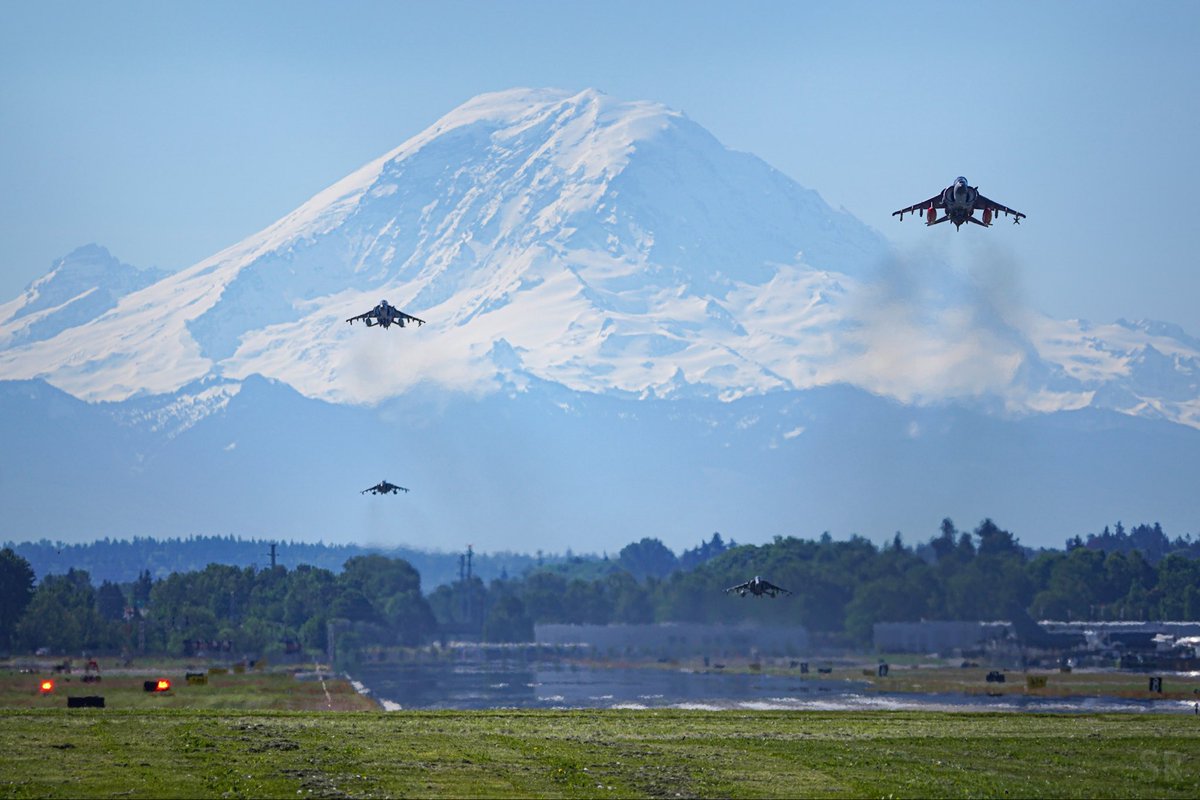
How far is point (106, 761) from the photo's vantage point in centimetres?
8081

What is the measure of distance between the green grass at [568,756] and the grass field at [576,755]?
0.14 meters

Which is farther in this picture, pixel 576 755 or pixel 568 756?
pixel 576 755

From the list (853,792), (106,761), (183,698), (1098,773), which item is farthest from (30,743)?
(183,698)

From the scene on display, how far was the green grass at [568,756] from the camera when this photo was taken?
7581 cm

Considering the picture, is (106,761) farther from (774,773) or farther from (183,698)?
(183,698)

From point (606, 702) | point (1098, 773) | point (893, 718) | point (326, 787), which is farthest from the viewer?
point (606, 702)

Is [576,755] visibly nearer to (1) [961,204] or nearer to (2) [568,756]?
(2) [568,756]

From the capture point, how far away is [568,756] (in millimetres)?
88125

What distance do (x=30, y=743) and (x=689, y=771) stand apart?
111 ft

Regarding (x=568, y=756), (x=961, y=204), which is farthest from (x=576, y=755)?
(x=961, y=204)

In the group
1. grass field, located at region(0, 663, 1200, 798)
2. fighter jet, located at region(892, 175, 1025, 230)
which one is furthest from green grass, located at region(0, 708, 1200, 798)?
fighter jet, located at region(892, 175, 1025, 230)

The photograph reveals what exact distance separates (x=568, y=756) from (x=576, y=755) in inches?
25.5

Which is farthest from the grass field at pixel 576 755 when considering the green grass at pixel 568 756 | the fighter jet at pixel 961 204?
the fighter jet at pixel 961 204

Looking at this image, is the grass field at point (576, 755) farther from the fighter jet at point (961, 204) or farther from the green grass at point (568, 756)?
the fighter jet at point (961, 204)
